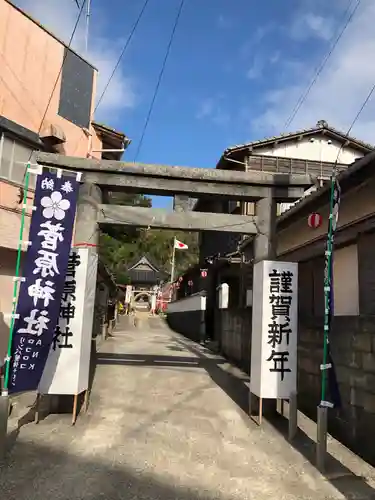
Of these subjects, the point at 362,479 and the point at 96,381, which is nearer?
the point at 362,479

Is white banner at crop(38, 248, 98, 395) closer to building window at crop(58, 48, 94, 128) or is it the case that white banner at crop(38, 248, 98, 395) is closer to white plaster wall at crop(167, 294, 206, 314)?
building window at crop(58, 48, 94, 128)

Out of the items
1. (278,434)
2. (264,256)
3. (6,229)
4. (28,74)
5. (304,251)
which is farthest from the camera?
(28,74)

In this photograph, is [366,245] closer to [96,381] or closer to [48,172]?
[48,172]

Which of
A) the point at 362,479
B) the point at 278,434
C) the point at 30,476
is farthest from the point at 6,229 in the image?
the point at 362,479

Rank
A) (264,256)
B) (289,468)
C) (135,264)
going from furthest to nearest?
1. (135,264)
2. (264,256)
3. (289,468)

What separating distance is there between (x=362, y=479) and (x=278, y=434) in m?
1.92

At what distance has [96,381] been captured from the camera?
32.5ft

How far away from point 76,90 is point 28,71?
81.5 inches

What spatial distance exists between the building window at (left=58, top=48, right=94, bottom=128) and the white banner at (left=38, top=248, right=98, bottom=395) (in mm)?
8477

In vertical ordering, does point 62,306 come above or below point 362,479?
above

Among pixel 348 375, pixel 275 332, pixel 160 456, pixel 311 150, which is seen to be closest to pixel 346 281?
pixel 275 332

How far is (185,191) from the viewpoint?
8.52 m

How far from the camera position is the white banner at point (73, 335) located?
23.0 ft

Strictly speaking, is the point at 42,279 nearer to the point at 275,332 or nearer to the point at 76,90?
the point at 275,332
